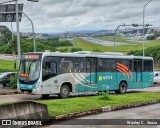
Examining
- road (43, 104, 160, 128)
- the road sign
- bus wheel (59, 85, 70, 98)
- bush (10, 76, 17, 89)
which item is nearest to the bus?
bus wheel (59, 85, 70, 98)

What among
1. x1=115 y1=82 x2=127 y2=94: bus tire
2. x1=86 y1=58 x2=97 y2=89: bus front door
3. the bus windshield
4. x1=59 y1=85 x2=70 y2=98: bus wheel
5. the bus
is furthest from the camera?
x1=115 y1=82 x2=127 y2=94: bus tire

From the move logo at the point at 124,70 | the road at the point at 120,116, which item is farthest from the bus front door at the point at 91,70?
the road at the point at 120,116

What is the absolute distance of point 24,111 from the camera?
13.9 meters

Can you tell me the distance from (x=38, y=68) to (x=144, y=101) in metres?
6.56

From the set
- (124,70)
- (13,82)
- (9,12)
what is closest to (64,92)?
(124,70)

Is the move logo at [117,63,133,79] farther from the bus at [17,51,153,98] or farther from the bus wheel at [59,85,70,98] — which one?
the bus wheel at [59,85,70,98]

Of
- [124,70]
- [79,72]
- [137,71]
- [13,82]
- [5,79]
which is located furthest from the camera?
[5,79]

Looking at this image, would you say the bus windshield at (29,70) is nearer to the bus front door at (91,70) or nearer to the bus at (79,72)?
the bus at (79,72)

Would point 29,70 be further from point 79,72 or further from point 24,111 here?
point 24,111

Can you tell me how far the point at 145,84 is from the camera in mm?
32594

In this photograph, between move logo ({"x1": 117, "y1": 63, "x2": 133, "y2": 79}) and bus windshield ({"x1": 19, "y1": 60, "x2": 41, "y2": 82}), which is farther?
move logo ({"x1": 117, "y1": 63, "x2": 133, "y2": 79})

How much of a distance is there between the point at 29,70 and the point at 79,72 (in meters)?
3.74

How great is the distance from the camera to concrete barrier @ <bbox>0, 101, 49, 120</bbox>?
13.0 metres

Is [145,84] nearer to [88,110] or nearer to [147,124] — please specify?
[88,110]
